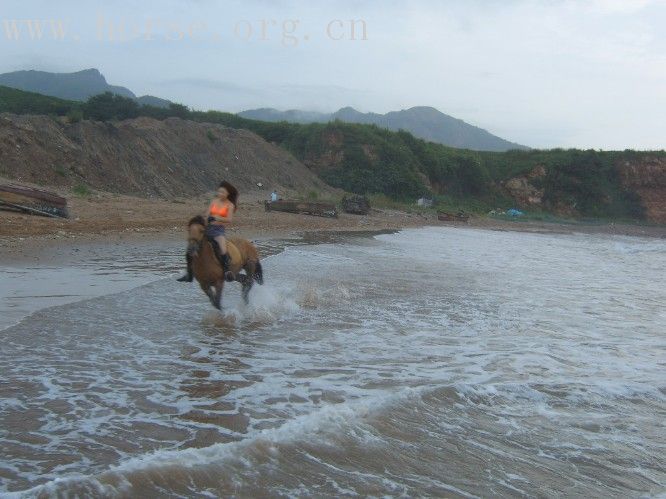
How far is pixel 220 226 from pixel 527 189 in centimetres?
5767

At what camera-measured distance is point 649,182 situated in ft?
208

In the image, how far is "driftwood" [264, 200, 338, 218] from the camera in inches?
1142

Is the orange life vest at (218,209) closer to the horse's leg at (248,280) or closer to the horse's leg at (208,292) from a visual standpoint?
the horse's leg at (208,292)

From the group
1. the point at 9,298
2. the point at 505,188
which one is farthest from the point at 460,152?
the point at 9,298

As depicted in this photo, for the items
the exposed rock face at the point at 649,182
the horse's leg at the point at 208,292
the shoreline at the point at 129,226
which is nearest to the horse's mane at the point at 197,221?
the horse's leg at the point at 208,292

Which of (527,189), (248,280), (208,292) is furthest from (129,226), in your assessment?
(527,189)

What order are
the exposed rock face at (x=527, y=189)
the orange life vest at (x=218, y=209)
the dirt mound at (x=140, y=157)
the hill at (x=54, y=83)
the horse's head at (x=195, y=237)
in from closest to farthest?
the horse's head at (x=195, y=237)
the orange life vest at (x=218, y=209)
the dirt mound at (x=140, y=157)
the exposed rock face at (x=527, y=189)
the hill at (x=54, y=83)

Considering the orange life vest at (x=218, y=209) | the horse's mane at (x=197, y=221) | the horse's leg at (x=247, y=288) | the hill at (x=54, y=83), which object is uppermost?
the hill at (x=54, y=83)

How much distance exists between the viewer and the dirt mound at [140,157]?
80.2 ft

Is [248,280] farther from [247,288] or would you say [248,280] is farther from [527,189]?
[527,189]

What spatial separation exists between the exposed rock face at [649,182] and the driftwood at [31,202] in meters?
59.2

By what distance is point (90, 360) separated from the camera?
20.2 ft

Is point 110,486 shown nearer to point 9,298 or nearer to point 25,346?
point 25,346

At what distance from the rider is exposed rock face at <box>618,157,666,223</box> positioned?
62.0 metres
